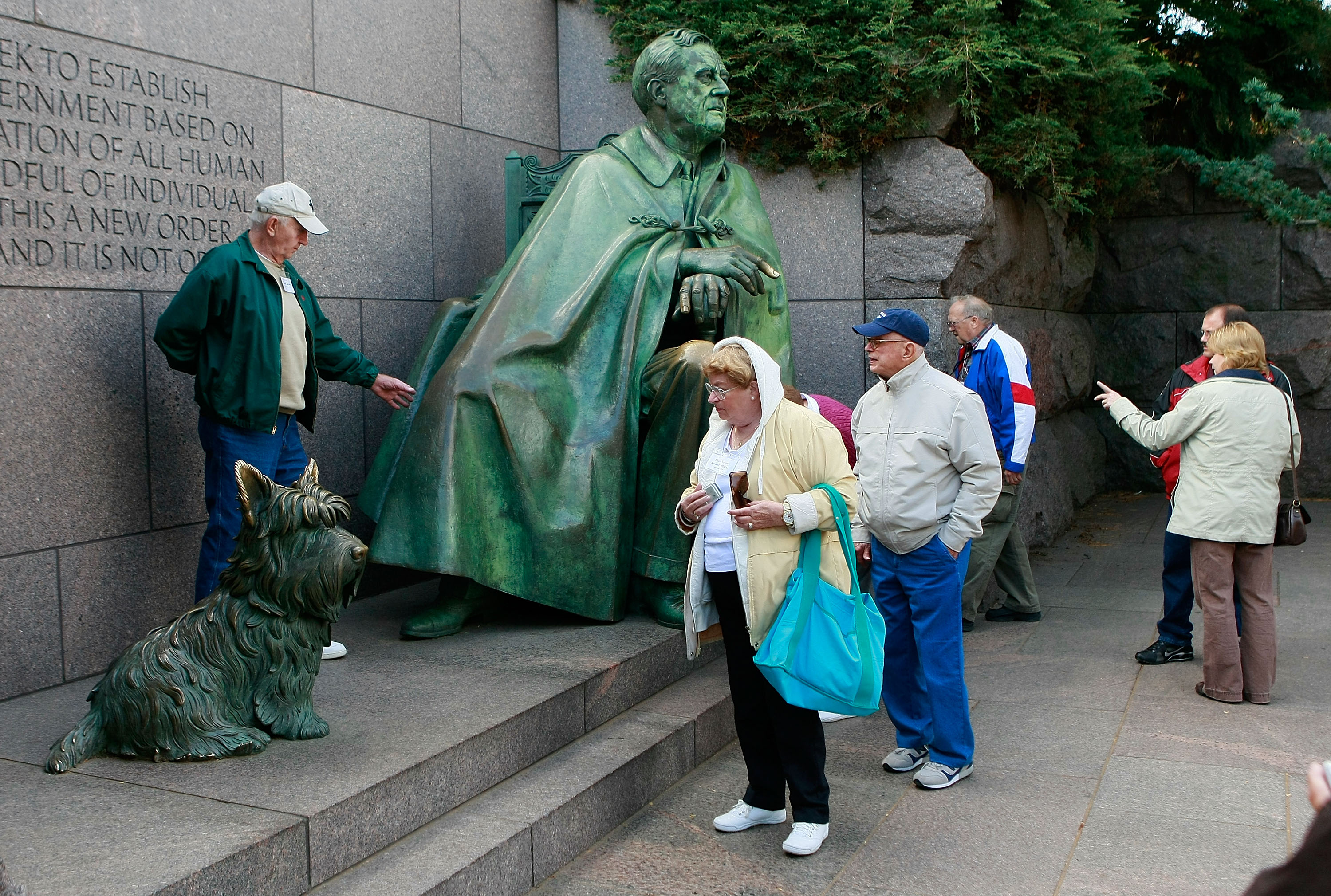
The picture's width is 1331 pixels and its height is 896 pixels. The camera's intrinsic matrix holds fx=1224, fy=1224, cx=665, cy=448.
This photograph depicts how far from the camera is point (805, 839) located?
12.0ft

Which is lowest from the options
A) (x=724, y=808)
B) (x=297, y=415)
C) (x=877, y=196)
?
(x=724, y=808)

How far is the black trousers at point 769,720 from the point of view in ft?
11.9

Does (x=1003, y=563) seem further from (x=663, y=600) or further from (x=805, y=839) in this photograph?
(x=805, y=839)

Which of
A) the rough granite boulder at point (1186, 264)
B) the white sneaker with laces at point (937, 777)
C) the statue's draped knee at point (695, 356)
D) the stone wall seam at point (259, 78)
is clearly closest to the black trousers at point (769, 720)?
the white sneaker with laces at point (937, 777)

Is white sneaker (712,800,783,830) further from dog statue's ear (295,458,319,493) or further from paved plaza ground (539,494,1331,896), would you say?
dog statue's ear (295,458,319,493)

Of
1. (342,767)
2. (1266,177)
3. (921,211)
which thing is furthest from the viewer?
(1266,177)

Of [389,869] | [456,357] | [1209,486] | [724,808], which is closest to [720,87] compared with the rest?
[456,357]

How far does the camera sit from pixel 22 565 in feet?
13.9

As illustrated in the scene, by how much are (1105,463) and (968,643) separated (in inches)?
184

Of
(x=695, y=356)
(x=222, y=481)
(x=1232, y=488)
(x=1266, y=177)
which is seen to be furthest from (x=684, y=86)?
(x=1266, y=177)

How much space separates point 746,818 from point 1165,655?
2.77 m

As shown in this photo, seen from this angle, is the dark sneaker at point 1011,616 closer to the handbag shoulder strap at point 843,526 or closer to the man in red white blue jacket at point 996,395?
the man in red white blue jacket at point 996,395

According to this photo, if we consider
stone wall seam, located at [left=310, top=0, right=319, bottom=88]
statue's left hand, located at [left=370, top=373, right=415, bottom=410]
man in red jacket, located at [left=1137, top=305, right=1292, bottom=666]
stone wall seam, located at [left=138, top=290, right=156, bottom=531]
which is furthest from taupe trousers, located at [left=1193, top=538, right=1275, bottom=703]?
stone wall seam, located at [left=310, top=0, right=319, bottom=88]

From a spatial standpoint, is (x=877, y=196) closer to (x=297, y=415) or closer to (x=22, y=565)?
(x=297, y=415)
